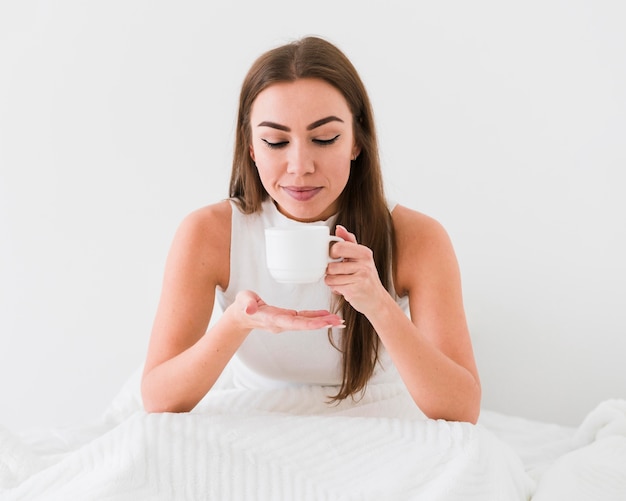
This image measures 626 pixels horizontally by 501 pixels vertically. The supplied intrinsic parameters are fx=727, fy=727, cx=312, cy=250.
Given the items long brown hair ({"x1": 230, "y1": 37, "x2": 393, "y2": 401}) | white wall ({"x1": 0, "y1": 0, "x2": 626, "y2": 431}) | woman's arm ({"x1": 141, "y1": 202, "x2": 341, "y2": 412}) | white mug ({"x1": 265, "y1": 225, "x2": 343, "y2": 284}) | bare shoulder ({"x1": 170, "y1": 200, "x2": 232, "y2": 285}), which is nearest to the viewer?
white mug ({"x1": 265, "y1": 225, "x2": 343, "y2": 284})

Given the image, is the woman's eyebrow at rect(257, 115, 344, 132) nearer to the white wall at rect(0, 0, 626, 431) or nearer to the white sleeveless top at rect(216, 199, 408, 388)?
the white sleeveless top at rect(216, 199, 408, 388)

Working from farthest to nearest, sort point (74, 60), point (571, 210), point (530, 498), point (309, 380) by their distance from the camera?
point (74, 60), point (571, 210), point (309, 380), point (530, 498)

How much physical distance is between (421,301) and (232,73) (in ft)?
4.33

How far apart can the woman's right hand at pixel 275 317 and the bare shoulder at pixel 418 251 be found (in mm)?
434

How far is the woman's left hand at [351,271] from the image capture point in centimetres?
126

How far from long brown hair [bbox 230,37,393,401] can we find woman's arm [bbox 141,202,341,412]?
0.42 feet

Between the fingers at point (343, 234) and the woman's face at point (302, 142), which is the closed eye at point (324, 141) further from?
the fingers at point (343, 234)

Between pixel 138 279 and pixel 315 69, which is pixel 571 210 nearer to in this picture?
pixel 315 69

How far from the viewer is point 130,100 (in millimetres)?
2615

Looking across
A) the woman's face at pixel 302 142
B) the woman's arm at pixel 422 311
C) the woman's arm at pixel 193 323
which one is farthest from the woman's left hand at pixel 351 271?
the woman's face at pixel 302 142

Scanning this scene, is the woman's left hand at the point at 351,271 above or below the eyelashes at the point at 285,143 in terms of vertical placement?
below

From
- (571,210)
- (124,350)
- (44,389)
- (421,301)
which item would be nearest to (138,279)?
(124,350)

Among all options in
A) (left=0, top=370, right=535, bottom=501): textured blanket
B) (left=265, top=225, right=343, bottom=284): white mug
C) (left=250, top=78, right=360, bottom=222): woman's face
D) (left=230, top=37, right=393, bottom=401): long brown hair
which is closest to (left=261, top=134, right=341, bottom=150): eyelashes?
(left=250, top=78, right=360, bottom=222): woman's face

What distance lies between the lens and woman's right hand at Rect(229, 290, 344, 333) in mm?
1237
